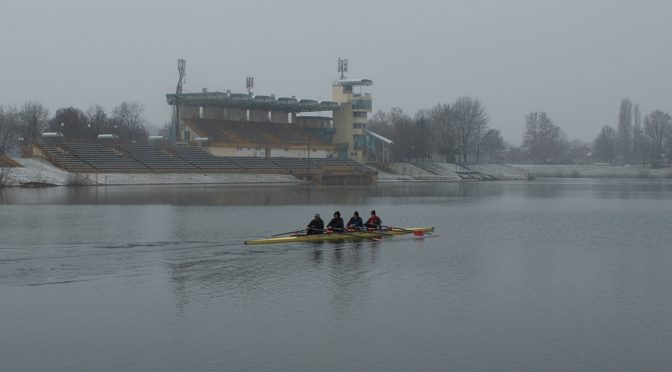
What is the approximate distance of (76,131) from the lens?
12862 cm

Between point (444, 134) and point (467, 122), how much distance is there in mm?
6273

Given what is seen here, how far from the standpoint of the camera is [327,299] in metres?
23.5

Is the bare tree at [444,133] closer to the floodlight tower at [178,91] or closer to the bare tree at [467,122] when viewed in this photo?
A: the bare tree at [467,122]

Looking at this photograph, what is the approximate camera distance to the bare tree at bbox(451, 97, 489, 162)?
521 feet

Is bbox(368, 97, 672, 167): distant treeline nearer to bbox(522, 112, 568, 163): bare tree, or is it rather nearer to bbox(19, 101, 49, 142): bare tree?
bbox(522, 112, 568, 163): bare tree

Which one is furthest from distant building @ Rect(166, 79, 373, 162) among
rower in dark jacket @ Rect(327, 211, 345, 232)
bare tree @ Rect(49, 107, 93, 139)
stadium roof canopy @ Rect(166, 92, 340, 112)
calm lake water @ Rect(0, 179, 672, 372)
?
rower in dark jacket @ Rect(327, 211, 345, 232)

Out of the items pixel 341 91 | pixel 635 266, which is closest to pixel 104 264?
pixel 635 266

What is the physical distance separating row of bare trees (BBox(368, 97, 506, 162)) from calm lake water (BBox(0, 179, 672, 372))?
335ft

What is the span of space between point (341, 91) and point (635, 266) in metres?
104

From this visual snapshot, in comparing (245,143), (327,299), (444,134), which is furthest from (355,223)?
(444,134)

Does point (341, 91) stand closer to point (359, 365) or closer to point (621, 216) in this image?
point (621, 216)

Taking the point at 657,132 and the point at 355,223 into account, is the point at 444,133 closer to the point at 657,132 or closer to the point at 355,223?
the point at 657,132

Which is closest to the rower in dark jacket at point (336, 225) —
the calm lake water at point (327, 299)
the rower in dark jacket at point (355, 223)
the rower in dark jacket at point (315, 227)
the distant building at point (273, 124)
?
the rower in dark jacket at point (315, 227)

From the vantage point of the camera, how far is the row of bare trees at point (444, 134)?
146125mm
